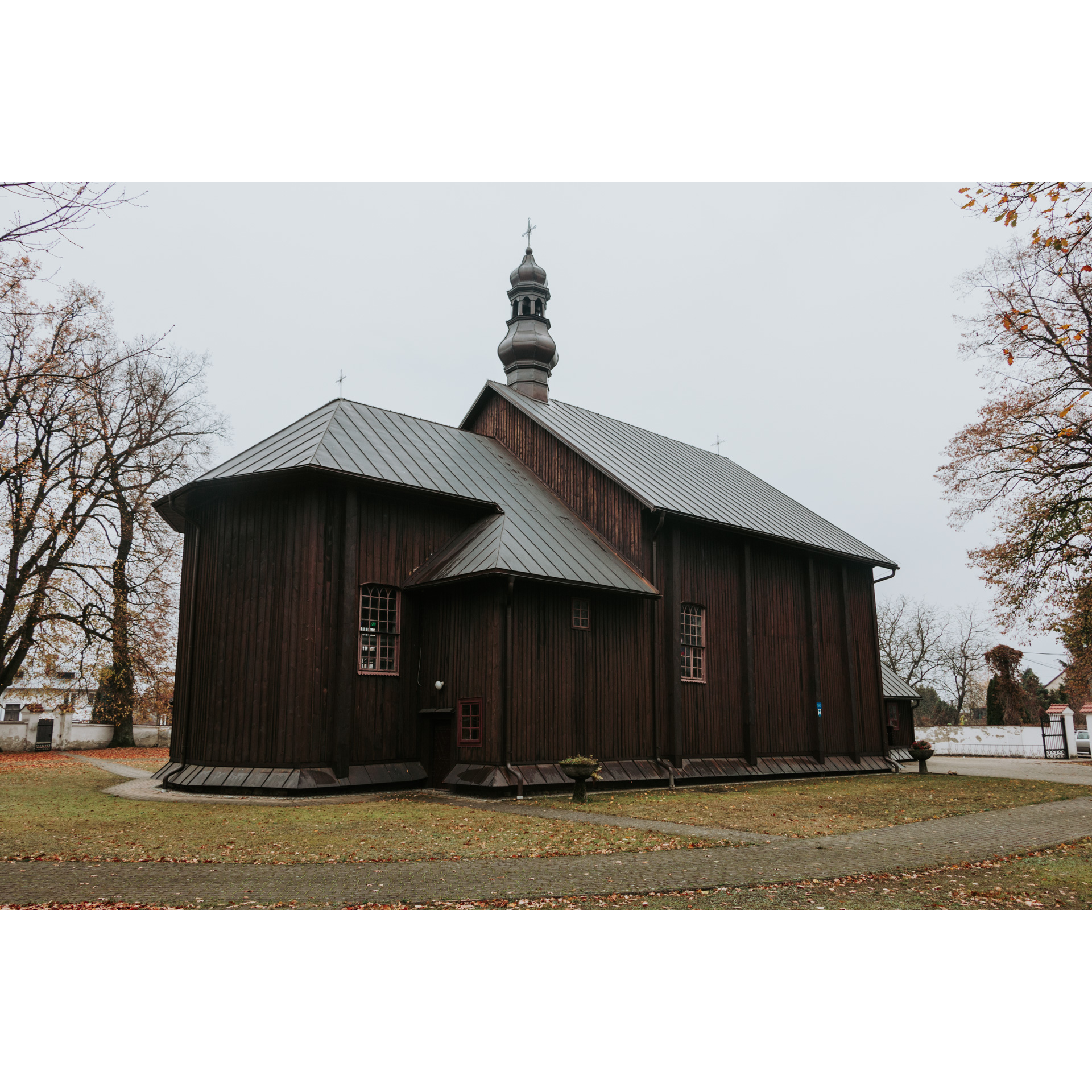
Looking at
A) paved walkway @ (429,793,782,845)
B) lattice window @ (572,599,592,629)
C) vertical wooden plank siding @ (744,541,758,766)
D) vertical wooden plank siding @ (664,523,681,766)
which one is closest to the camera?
paved walkway @ (429,793,782,845)

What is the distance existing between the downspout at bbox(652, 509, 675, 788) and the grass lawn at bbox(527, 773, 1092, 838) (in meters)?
0.67

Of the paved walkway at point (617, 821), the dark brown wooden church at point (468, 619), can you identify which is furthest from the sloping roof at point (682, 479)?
the paved walkway at point (617, 821)

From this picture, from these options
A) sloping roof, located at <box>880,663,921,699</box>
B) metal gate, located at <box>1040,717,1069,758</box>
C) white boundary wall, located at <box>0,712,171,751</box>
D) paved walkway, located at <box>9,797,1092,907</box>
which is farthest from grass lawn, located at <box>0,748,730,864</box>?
metal gate, located at <box>1040,717,1069,758</box>

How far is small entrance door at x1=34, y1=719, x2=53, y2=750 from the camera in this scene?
30953 millimetres

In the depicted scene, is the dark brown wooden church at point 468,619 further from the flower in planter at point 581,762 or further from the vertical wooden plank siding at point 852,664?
the vertical wooden plank siding at point 852,664

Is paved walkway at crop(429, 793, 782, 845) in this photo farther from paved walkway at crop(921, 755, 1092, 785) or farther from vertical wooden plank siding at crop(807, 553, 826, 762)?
paved walkway at crop(921, 755, 1092, 785)

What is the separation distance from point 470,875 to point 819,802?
9.58 meters

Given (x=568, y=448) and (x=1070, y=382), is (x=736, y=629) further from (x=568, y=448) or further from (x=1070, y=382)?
(x=1070, y=382)

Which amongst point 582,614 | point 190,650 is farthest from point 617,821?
point 190,650

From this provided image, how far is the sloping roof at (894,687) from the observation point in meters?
27.9

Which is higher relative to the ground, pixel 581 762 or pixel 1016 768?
pixel 581 762

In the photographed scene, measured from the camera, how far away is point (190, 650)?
56.6 feet

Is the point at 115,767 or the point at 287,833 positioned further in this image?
the point at 115,767

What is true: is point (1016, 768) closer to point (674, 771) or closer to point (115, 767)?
point (674, 771)
